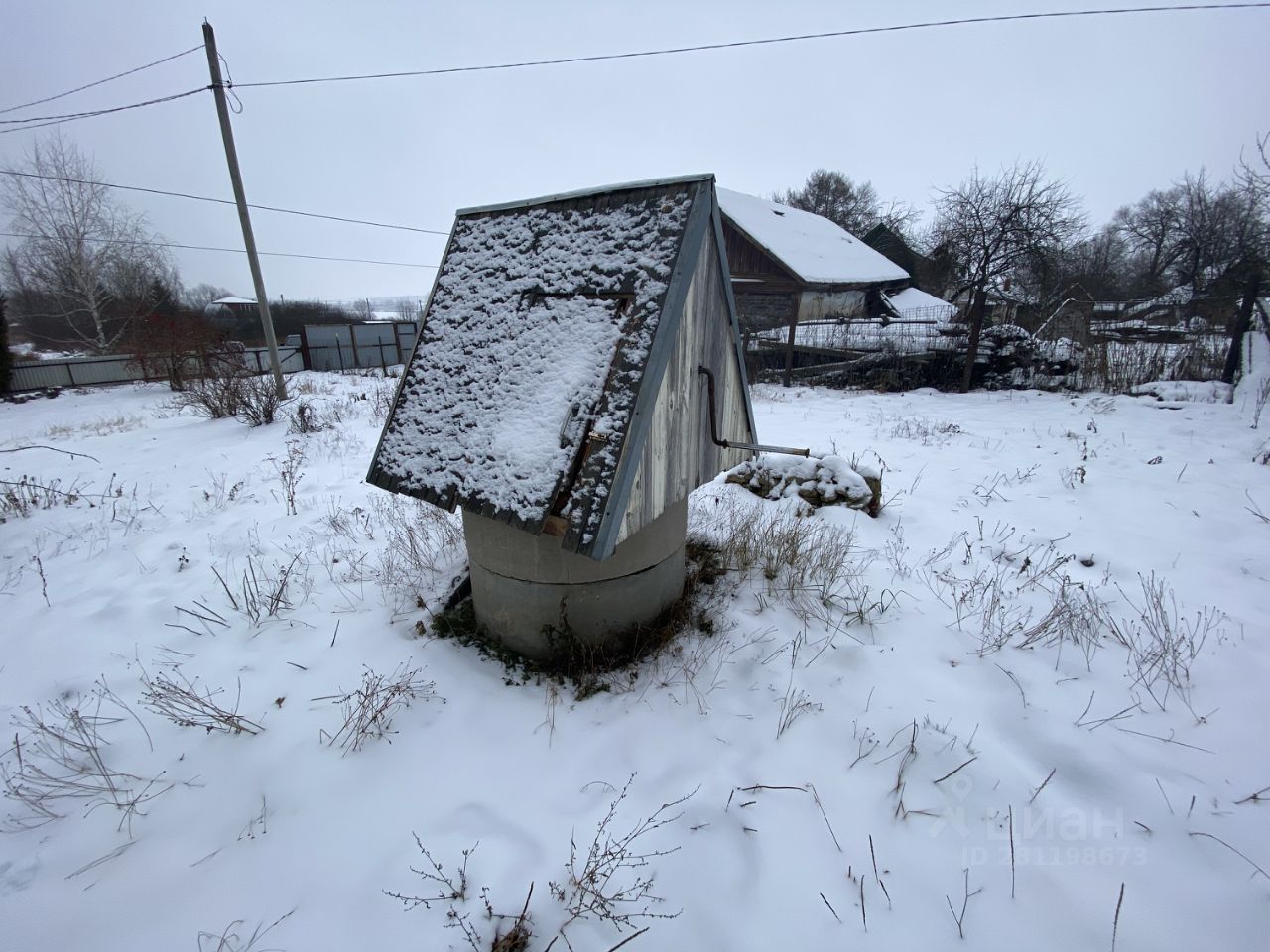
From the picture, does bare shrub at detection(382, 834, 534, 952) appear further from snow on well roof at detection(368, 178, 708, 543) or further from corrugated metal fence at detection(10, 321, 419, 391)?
corrugated metal fence at detection(10, 321, 419, 391)

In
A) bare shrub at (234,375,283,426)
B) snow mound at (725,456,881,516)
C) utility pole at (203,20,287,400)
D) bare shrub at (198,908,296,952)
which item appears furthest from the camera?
utility pole at (203,20,287,400)

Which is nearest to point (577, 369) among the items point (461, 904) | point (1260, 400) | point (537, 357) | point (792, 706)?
point (537, 357)

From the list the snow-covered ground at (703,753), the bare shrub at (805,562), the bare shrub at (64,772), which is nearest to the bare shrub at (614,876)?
the snow-covered ground at (703,753)

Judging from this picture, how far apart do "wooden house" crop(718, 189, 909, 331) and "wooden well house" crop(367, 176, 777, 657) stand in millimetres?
11890

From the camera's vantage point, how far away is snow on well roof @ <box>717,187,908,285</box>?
1518cm

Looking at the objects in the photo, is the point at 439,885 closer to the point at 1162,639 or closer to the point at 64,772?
the point at 64,772

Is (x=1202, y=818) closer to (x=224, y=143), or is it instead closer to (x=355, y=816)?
(x=355, y=816)

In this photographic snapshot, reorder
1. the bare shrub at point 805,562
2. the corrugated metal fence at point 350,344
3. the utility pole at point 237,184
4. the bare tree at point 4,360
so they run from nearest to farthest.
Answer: the bare shrub at point 805,562 → the utility pole at point 237,184 → the bare tree at point 4,360 → the corrugated metal fence at point 350,344

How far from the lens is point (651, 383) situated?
76.6 inches

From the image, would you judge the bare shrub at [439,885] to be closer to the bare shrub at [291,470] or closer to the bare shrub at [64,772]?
the bare shrub at [64,772]

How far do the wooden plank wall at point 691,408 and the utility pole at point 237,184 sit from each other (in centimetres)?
1056

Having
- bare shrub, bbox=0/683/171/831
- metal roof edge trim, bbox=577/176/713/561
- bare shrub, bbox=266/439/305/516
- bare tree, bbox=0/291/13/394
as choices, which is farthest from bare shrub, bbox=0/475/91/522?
bare tree, bbox=0/291/13/394

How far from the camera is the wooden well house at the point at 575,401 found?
198 centimetres

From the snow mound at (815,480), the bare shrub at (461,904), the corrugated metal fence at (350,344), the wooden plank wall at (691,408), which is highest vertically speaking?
the corrugated metal fence at (350,344)
